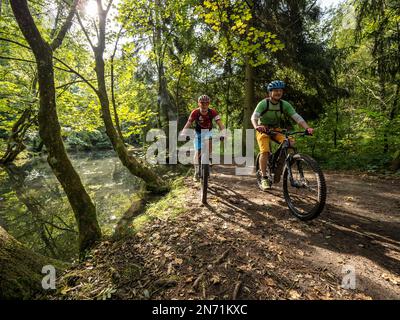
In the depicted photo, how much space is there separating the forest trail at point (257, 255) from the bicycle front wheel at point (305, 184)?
273mm

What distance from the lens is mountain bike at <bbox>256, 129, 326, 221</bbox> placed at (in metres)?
3.69

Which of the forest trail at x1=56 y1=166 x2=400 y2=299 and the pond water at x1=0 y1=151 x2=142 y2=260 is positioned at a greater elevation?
the forest trail at x1=56 y1=166 x2=400 y2=299

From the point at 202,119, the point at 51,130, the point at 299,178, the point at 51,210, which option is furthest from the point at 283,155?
the point at 51,210

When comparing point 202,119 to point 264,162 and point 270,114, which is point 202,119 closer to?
point 270,114

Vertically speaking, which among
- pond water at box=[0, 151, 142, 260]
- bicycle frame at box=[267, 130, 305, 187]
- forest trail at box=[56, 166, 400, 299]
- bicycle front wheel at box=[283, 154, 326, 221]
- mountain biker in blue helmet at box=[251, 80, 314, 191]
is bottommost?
pond water at box=[0, 151, 142, 260]

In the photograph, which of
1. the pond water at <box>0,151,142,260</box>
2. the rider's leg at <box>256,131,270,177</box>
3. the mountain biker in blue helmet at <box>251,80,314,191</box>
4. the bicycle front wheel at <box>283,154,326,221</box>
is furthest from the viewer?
the pond water at <box>0,151,142,260</box>

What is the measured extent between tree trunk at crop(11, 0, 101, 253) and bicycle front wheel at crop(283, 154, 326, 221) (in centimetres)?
442

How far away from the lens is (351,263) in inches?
116

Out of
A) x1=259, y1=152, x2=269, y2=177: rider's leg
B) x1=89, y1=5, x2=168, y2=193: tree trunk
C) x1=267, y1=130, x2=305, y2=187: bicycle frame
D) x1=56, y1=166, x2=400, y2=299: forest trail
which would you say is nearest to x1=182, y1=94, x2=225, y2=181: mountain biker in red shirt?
x1=259, y1=152, x2=269, y2=177: rider's leg

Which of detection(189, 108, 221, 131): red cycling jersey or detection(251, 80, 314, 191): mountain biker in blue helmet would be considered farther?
detection(189, 108, 221, 131): red cycling jersey

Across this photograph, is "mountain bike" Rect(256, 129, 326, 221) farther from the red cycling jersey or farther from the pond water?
the pond water

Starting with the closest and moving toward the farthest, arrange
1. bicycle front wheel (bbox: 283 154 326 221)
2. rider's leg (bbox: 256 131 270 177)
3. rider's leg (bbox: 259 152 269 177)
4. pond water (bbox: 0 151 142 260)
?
bicycle front wheel (bbox: 283 154 326 221) → rider's leg (bbox: 256 131 270 177) → rider's leg (bbox: 259 152 269 177) → pond water (bbox: 0 151 142 260)

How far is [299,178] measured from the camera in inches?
169

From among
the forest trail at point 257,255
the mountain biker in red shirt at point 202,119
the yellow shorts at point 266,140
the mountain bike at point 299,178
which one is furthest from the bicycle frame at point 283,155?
the mountain biker in red shirt at point 202,119
